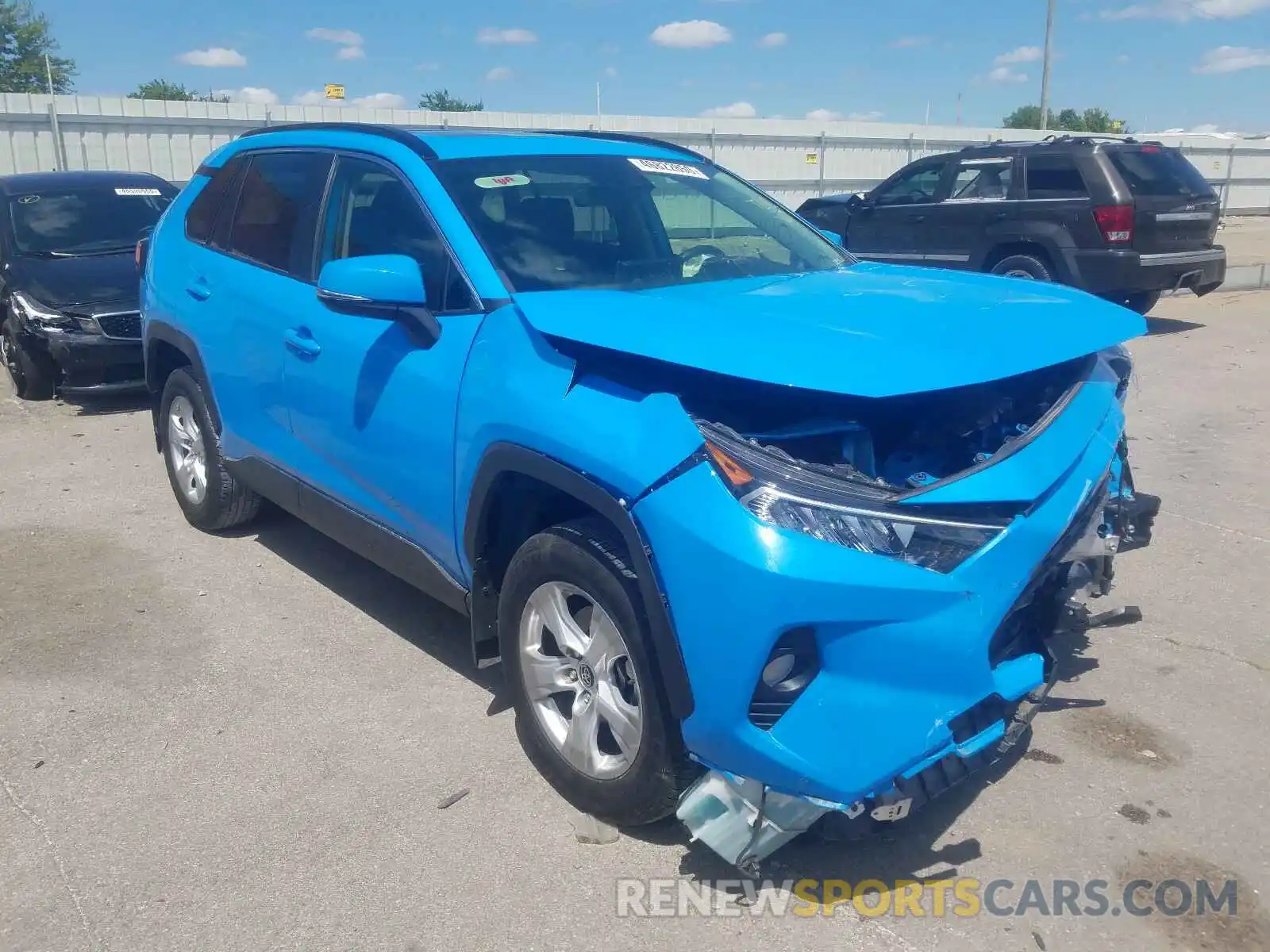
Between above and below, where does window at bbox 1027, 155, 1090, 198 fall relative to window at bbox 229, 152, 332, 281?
above

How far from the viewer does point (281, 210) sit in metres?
4.55

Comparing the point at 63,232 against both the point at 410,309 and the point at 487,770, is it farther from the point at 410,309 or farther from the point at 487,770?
the point at 487,770

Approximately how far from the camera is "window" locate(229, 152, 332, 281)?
4.30 m

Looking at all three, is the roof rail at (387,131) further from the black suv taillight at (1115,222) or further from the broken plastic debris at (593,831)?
the black suv taillight at (1115,222)

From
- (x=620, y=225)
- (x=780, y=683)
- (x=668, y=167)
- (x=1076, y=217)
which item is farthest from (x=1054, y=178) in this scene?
(x=780, y=683)

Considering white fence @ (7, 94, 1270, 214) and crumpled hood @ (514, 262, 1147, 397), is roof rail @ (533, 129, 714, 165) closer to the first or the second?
crumpled hood @ (514, 262, 1147, 397)

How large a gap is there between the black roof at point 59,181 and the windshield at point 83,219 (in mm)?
74

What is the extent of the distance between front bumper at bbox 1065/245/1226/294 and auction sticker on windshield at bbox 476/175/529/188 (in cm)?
811

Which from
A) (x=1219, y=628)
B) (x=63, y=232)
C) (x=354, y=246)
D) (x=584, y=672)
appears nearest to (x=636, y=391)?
(x=584, y=672)

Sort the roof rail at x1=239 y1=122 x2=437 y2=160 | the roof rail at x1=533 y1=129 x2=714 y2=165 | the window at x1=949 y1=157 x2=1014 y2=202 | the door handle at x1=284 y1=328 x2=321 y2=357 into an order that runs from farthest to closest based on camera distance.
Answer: the window at x1=949 y1=157 x2=1014 y2=202 → the roof rail at x1=533 y1=129 x2=714 y2=165 → the door handle at x1=284 y1=328 x2=321 y2=357 → the roof rail at x1=239 y1=122 x2=437 y2=160

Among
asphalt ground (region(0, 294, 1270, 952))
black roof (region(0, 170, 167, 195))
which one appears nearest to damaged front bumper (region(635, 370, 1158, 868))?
asphalt ground (region(0, 294, 1270, 952))

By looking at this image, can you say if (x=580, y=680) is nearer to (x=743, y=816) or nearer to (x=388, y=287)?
(x=743, y=816)

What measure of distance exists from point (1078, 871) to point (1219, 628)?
6.36 ft

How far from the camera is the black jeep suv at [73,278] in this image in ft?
26.6
